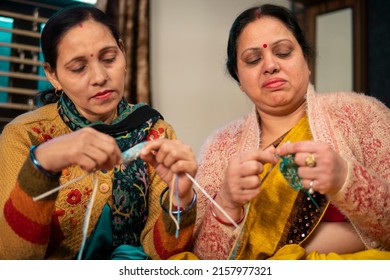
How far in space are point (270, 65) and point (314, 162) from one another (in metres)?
0.36

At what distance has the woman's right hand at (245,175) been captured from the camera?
0.94m

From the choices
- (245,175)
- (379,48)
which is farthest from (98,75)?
(379,48)

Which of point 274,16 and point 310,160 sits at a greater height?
point 274,16

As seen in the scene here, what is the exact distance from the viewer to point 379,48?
2.88m

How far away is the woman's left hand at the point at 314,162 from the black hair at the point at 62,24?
53 centimetres

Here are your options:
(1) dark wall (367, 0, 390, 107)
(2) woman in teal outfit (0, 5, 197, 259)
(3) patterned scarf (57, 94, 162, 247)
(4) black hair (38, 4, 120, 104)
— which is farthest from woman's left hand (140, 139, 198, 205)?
(1) dark wall (367, 0, 390, 107)

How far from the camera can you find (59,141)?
0.86 m

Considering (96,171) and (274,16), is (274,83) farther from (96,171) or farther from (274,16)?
(96,171)

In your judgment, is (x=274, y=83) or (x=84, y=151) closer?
(x=84, y=151)

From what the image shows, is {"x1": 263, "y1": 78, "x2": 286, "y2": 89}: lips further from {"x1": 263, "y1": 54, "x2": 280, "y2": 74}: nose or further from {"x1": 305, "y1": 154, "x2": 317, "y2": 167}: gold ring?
{"x1": 305, "y1": 154, "x2": 317, "y2": 167}: gold ring

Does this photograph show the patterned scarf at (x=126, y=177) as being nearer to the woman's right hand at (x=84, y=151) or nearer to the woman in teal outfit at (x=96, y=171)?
the woman in teal outfit at (x=96, y=171)

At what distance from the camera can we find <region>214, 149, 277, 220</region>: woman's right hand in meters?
0.94

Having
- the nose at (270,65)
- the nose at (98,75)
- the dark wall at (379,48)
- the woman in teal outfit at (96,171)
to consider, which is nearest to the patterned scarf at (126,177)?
the woman in teal outfit at (96,171)
